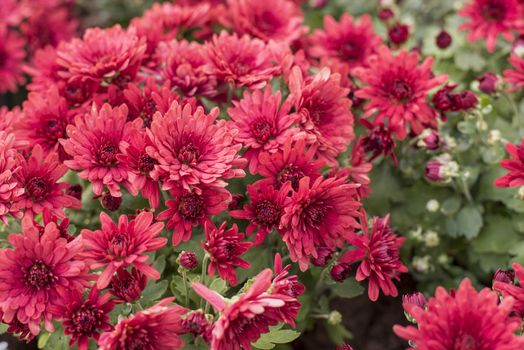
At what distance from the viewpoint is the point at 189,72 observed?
2.08m

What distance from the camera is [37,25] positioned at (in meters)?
3.37

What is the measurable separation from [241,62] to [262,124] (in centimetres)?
36

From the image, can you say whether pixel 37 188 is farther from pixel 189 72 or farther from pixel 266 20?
pixel 266 20

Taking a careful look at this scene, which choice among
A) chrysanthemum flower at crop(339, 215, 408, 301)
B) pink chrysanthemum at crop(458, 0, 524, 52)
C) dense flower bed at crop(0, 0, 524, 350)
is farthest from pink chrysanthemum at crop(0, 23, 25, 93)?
pink chrysanthemum at crop(458, 0, 524, 52)

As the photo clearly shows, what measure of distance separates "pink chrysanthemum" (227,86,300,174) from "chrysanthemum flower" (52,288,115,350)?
582 mm

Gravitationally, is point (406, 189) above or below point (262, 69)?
below

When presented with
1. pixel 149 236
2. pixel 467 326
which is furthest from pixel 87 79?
pixel 467 326

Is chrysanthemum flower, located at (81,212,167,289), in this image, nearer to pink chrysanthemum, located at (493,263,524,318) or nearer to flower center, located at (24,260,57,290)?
flower center, located at (24,260,57,290)

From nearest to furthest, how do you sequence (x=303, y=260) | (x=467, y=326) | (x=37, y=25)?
1. (x=467, y=326)
2. (x=303, y=260)
3. (x=37, y=25)

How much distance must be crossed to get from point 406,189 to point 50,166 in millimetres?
1405

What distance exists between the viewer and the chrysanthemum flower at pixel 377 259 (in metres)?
1.82

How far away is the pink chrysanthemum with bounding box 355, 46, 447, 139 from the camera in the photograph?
2.14m

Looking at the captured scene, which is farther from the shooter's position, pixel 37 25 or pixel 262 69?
pixel 37 25

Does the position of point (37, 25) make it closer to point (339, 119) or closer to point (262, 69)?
point (262, 69)
